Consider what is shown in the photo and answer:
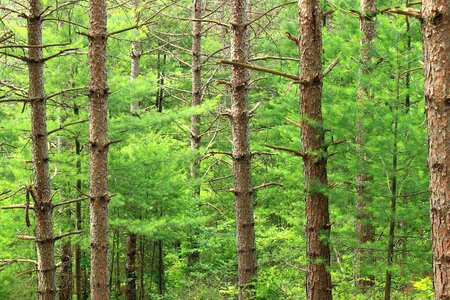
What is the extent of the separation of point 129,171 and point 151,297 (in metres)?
4.19

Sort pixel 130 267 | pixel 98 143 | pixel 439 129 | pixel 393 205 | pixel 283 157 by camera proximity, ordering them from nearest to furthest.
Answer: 1. pixel 439 129
2. pixel 393 205
3. pixel 98 143
4. pixel 283 157
5. pixel 130 267

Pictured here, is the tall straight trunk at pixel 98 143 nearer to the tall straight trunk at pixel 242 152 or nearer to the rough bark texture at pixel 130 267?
the tall straight trunk at pixel 242 152

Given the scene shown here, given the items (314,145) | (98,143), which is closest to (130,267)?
(98,143)

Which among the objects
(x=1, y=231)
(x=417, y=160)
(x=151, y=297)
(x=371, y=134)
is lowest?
(x=151, y=297)

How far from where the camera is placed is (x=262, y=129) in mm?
14672

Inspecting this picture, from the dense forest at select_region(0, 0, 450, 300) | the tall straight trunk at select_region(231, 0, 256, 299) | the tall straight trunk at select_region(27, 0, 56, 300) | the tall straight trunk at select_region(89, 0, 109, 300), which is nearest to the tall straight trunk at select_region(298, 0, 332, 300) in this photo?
the dense forest at select_region(0, 0, 450, 300)

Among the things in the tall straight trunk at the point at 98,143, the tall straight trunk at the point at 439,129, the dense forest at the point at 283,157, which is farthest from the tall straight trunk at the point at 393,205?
the tall straight trunk at the point at 98,143

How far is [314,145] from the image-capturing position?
5.02 metres

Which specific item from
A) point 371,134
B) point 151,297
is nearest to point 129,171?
point 151,297

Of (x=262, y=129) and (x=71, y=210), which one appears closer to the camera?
(x=71, y=210)

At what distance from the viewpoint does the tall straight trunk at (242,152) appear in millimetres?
7570

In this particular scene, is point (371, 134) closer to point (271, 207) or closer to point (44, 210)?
point (44, 210)

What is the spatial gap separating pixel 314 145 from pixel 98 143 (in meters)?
2.93

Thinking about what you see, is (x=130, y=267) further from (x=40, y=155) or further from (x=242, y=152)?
(x=40, y=155)
